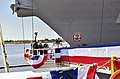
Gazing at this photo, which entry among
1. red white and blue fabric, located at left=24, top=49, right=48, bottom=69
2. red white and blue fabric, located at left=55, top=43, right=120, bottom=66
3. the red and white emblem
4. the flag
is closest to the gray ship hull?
the red and white emblem

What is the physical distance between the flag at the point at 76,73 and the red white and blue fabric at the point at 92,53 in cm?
A: 80

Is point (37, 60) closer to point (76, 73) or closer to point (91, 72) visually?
point (76, 73)

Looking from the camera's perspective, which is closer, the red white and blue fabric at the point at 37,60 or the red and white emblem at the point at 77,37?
the red white and blue fabric at the point at 37,60

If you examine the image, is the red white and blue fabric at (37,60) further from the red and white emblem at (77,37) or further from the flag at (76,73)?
the flag at (76,73)

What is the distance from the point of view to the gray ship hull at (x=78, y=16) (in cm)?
1209

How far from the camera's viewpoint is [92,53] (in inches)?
269

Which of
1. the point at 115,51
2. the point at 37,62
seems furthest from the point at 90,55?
the point at 37,62

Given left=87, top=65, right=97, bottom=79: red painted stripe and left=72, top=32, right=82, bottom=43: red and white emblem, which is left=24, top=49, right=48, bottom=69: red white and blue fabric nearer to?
left=72, top=32, right=82, bottom=43: red and white emblem

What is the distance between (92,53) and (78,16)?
5.55 meters

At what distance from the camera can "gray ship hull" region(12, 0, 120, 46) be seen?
12.1 meters

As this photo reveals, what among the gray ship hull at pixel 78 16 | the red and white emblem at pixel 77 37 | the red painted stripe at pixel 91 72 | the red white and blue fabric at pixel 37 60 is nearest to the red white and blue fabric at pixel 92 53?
the red painted stripe at pixel 91 72

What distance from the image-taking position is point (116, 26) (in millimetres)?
12250

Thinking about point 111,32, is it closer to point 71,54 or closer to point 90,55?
point 71,54

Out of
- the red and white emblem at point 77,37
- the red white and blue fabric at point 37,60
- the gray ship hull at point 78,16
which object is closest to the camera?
the red white and blue fabric at point 37,60
